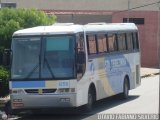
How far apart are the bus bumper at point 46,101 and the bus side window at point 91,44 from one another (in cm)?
218

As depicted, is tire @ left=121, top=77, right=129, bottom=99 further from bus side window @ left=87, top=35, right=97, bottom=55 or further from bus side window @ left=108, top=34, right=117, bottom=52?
bus side window @ left=87, top=35, right=97, bottom=55

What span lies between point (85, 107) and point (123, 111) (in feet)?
4.02

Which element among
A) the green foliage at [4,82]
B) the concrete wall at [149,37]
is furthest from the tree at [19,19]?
the concrete wall at [149,37]

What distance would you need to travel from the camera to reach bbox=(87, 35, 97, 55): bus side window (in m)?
19.8

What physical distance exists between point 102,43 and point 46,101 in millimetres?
4035

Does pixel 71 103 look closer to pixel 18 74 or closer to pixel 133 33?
pixel 18 74

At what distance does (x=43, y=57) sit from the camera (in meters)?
18.5

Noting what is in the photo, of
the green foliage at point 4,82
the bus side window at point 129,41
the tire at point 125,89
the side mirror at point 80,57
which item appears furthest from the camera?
the bus side window at point 129,41

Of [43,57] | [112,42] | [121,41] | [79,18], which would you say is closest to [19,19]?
[121,41]

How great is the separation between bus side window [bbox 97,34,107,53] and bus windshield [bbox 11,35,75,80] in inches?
103

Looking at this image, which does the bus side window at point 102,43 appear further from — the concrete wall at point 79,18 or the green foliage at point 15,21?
the concrete wall at point 79,18

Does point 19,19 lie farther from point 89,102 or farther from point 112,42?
point 89,102

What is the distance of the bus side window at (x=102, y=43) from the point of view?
21.1 meters

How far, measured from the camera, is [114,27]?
22984mm
